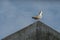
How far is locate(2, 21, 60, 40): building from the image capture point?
16.0 meters

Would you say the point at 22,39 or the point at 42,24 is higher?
the point at 42,24

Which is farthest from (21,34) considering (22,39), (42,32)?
(42,32)

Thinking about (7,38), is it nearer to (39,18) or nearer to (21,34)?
(21,34)

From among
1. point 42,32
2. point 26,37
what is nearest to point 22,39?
point 26,37

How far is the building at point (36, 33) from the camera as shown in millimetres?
15961

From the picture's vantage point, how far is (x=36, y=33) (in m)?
16.2

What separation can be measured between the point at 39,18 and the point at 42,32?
1537 mm

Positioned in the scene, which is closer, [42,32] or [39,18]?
[42,32]

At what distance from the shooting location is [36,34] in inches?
636

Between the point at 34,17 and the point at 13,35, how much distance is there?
7.52 feet

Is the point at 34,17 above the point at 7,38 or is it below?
above

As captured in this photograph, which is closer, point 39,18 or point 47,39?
point 47,39

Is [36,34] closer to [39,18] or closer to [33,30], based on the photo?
[33,30]

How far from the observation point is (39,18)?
56.4 feet
